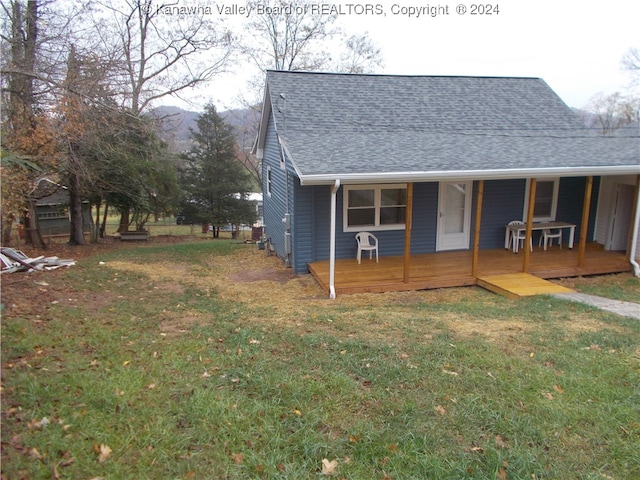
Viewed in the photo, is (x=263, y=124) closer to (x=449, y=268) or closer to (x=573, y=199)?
(x=449, y=268)

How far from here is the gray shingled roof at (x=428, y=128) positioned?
341 inches

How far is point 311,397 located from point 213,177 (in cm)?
2289

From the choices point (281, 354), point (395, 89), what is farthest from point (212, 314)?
point (395, 89)

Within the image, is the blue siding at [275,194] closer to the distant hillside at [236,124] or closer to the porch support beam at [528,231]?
the porch support beam at [528,231]

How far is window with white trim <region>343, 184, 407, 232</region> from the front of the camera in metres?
10.1

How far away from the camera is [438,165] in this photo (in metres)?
8.55

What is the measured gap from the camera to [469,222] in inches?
435

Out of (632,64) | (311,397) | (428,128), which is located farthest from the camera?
(632,64)

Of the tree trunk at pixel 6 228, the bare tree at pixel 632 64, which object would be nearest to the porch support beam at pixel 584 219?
the tree trunk at pixel 6 228

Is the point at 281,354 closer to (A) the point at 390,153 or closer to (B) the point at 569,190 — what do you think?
(A) the point at 390,153

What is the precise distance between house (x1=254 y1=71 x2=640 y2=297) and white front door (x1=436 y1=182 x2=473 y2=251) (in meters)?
0.03

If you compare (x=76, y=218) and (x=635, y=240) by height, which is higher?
(x=635, y=240)

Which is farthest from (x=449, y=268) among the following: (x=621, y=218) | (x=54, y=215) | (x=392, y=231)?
(x=54, y=215)

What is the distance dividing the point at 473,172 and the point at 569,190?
4.63 metres
